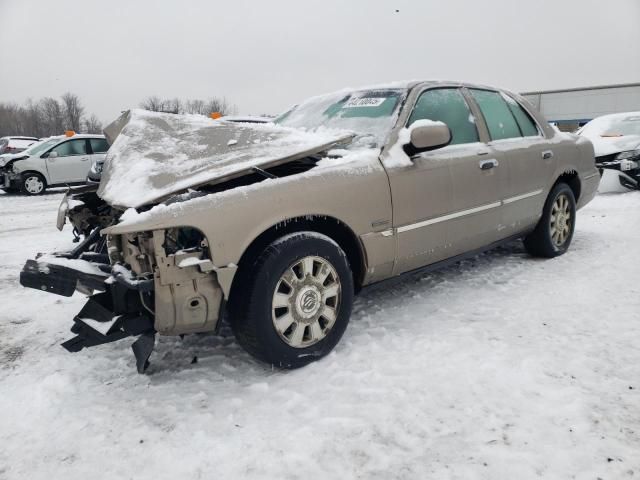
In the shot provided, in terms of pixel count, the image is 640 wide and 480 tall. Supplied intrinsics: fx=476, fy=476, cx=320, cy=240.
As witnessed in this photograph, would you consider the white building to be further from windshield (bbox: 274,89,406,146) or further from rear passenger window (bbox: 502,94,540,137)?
windshield (bbox: 274,89,406,146)

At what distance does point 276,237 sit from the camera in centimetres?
258

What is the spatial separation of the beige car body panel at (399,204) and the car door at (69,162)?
11244 millimetres

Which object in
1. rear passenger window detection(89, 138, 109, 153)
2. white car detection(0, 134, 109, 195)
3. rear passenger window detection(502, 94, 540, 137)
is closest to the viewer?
rear passenger window detection(502, 94, 540, 137)

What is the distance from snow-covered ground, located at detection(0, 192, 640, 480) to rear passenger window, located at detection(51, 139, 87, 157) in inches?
389

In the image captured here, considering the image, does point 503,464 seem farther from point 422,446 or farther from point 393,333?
point 393,333

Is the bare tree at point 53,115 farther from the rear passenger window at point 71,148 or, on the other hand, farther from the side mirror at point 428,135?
the side mirror at point 428,135

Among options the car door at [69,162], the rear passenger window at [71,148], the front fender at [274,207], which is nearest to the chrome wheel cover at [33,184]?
the car door at [69,162]

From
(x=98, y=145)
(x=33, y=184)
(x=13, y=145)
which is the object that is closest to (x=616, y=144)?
(x=98, y=145)

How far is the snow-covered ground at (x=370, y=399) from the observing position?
1.89m

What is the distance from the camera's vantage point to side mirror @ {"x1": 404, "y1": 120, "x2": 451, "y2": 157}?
2959 mm

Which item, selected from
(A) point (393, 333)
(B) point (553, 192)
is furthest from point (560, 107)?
(A) point (393, 333)

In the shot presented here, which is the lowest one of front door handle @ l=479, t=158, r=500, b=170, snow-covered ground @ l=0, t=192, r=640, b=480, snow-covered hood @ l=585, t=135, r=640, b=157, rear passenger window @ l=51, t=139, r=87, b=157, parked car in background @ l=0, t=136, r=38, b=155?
snow-covered ground @ l=0, t=192, r=640, b=480

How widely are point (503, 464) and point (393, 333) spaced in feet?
4.15

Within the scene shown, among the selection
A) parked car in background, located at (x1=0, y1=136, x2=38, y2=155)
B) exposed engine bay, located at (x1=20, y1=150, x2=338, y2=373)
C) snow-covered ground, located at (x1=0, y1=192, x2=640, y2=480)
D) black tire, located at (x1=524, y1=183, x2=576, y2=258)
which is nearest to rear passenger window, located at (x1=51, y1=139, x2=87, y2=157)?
parked car in background, located at (x1=0, y1=136, x2=38, y2=155)
